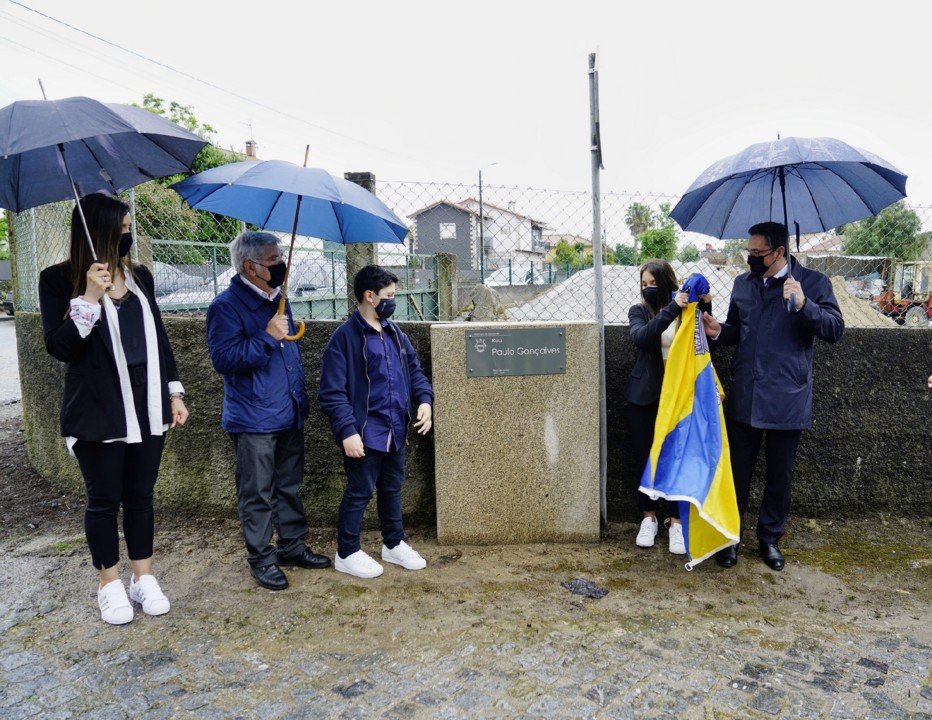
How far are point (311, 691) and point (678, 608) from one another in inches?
67.3

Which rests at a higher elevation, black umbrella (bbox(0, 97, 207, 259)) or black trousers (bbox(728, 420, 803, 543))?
black umbrella (bbox(0, 97, 207, 259))

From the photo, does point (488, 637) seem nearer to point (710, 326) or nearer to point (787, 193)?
point (710, 326)

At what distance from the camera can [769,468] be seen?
362 centimetres

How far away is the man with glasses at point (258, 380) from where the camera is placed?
10.5 ft

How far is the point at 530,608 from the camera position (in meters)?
3.20

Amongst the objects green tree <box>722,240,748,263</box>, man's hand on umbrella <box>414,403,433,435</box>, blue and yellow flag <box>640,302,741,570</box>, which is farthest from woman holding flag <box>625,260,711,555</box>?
green tree <box>722,240,748,263</box>

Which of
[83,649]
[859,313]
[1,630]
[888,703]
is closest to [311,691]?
[83,649]

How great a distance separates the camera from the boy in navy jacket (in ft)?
11.0

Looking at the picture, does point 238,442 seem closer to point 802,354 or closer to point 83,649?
point 83,649

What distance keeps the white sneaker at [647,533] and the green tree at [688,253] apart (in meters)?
1.98

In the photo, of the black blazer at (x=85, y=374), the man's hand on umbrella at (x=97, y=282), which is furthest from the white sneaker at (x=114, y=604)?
the man's hand on umbrella at (x=97, y=282)

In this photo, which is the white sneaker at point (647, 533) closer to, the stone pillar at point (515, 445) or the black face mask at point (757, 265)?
the stone pillar at point (515, 445)

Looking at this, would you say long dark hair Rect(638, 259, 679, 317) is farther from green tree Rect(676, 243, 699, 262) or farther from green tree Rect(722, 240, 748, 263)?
green tree Rect(722, 240, 748, 263)

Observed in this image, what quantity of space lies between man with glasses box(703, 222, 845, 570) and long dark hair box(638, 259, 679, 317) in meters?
0.24
